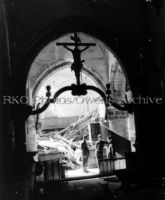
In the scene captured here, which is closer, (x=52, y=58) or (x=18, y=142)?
(x=18, y=142)

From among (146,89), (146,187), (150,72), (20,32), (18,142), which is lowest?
(146,187)

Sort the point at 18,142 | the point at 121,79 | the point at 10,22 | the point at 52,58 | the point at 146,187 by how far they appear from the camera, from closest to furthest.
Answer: the point at 146,187 < the point at 18,142 < the point at 10,22 < the point at 121,79 < the point at 52,58

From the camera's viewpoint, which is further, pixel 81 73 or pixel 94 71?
pixel 94 71

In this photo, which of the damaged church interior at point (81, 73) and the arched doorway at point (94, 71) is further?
the arched doorway at point (94, 71)

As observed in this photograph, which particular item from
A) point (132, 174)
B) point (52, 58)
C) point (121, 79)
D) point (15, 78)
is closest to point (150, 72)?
point (132, 174)

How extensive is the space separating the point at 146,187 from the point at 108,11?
187 inches

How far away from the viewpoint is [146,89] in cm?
704

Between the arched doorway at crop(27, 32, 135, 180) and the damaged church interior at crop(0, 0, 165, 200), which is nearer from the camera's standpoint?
the damaged church interior at crop(0, 0, 165, 200)

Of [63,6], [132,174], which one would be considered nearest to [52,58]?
[63,6]

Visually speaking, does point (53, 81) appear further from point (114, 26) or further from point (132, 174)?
point (132, 174)

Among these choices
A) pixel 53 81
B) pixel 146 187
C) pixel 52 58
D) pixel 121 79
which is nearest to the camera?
pixel 146 187

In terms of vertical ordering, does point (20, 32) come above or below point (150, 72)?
above

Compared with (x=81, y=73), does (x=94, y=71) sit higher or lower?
higher

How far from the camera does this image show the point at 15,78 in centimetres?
702
